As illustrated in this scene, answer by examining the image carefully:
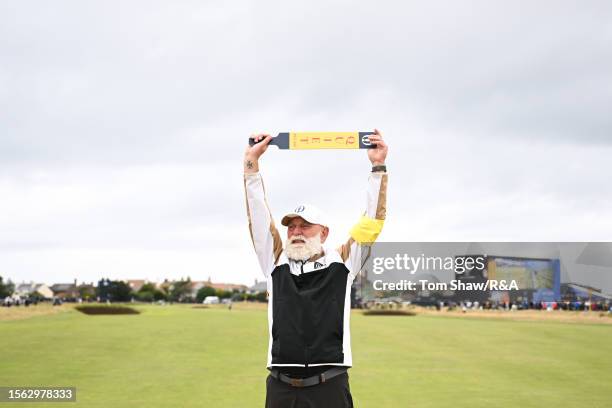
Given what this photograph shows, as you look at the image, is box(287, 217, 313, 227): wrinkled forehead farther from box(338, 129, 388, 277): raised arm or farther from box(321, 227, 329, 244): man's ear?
box(338, 129, 388, 277): raised arm

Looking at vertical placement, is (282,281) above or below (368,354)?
above

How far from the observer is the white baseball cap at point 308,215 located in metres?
4.93

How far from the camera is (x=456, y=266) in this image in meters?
27.3

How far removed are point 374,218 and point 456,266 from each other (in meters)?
23.2

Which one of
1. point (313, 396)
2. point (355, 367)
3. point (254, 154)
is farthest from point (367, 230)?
point (355, 367)

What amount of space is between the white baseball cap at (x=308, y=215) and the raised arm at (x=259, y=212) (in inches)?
6.3

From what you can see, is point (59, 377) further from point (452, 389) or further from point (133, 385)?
point (452, 389)

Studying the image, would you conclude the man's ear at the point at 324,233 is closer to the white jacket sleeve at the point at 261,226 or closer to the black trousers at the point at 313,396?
the white jacket sleeve at the point at 261,226

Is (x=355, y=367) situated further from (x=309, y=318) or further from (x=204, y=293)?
(x=204, y=293)

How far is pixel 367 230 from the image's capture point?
196 inches

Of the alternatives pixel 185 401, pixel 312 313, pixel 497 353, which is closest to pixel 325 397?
pixel 312 313

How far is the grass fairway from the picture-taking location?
46.0 ft

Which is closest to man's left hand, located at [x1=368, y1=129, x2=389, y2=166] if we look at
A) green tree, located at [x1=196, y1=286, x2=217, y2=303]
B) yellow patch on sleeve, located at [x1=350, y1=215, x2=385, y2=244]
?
yellow patch on sleeve, located at [x1=350, y1=215, x2=385, y2=244]

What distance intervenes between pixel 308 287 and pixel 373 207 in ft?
2.67
